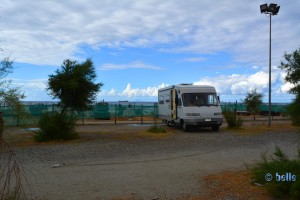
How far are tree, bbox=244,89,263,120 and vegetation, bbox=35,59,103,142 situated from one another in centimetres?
2869

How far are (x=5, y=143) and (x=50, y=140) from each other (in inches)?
562

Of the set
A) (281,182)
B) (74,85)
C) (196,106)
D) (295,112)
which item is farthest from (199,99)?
(295,112)

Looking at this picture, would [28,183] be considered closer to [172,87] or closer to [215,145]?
[215,145]

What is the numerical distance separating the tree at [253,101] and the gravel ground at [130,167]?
2879 centimetres

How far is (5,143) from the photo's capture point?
16.4 ft

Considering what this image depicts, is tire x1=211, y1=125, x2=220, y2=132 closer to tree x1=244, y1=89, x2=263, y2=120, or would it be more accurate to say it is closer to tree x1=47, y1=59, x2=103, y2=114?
tree x1=47, y1=59, x2=103, y2=114

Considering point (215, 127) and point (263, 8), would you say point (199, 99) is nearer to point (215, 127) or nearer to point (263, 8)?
point (215, 127)

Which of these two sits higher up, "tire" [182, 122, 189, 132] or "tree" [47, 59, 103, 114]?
"tree" [47, 59, 103, 114]

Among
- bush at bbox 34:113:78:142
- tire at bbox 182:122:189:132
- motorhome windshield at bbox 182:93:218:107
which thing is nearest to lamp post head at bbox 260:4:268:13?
motorhome windshield at bbox 182:93:218:107

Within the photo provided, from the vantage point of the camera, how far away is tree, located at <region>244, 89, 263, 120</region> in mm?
45156

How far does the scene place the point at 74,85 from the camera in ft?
63.0

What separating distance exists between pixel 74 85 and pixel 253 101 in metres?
30.5

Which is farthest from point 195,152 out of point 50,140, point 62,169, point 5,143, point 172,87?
point 172,87

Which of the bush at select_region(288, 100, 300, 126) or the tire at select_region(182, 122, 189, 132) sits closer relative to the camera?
the bush at select_region(288, 100, 300, 126)
